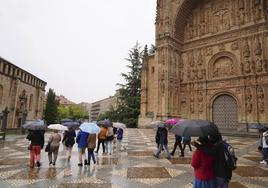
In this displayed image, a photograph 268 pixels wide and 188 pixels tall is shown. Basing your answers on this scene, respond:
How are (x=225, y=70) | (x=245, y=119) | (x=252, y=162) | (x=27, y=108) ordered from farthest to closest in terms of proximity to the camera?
1. (x=27, y=108)
2. (x=225, y=70)
3. (x=245, y=119)
4. (x=252, y=162)

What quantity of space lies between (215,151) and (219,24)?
87.2 ft

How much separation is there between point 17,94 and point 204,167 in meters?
35.9

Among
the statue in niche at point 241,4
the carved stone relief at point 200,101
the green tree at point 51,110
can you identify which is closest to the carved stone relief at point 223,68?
the carved stone relief at point 200,101

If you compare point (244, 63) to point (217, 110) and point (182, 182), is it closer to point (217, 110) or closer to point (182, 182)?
point (217, 110)

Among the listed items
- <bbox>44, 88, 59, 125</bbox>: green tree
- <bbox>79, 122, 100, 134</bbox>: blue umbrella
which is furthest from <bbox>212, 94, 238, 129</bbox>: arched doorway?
<bbox>44, 88, 59, 125</bbox>: green tree

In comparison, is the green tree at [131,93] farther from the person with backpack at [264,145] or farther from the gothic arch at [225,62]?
the person with backpack at [264,145]

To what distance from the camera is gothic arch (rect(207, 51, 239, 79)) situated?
24277mm

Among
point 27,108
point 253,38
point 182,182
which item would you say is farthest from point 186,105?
point 27,108

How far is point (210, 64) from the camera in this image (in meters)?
26.3

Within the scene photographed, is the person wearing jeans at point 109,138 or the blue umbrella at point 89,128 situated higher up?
the blue umbrella at point 89,128

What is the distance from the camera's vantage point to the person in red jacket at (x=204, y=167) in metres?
3.56

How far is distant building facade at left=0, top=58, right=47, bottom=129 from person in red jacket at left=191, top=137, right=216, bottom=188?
2996 cm

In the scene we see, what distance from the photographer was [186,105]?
27.7 meters

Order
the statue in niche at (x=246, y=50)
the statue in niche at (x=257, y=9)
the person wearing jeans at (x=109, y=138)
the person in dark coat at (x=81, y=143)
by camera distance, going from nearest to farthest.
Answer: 1. the person in dark coat at (x=81, y=143)
2. the person wearing jeans at (x=109, y=138)
3. the statue in niche at (x=257, y=9)
4. the statue in niche at (x=246, y=50)
